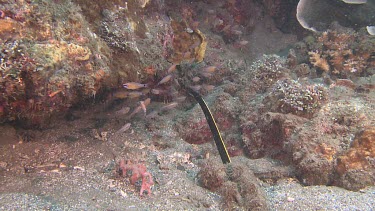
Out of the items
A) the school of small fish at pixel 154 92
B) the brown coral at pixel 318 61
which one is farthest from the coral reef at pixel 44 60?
the brown coral at pixel 318 61

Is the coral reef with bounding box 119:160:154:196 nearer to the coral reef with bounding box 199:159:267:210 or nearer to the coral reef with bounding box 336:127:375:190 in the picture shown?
the coral reef with bounding box 199:159:267:210

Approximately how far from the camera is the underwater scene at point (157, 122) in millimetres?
3287

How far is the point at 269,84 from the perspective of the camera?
598cm

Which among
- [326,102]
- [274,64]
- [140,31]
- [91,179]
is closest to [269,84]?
[274,64]

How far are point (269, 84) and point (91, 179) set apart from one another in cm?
423

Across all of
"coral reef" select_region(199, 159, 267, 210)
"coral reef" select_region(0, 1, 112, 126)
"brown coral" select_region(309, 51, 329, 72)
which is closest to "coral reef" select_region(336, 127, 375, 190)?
"coral reef" select_region(199, 159, 267, 210)

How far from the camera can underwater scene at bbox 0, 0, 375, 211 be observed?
10.8 ft

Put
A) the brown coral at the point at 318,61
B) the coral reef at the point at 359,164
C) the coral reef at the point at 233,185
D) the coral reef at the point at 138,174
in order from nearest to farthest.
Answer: the coral reef at the point at 233,185 < the coral reef at the point at 138,174 < the coral reef at the point at 359,164 < the brown coral at the point at 318,61

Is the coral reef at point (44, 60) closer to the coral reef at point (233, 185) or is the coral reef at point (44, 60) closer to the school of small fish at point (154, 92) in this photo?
the school of small fish at point (154, 92)

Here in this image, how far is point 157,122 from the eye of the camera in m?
5.72

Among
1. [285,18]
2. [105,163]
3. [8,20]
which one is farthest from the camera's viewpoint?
[285,18]

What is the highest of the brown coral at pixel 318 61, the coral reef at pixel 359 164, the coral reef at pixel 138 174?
the brown coral at pixel 318 61

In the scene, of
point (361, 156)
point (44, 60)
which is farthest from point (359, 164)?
point (44, 60)

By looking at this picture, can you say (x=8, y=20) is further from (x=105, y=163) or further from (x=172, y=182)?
(x=172, y=182)
